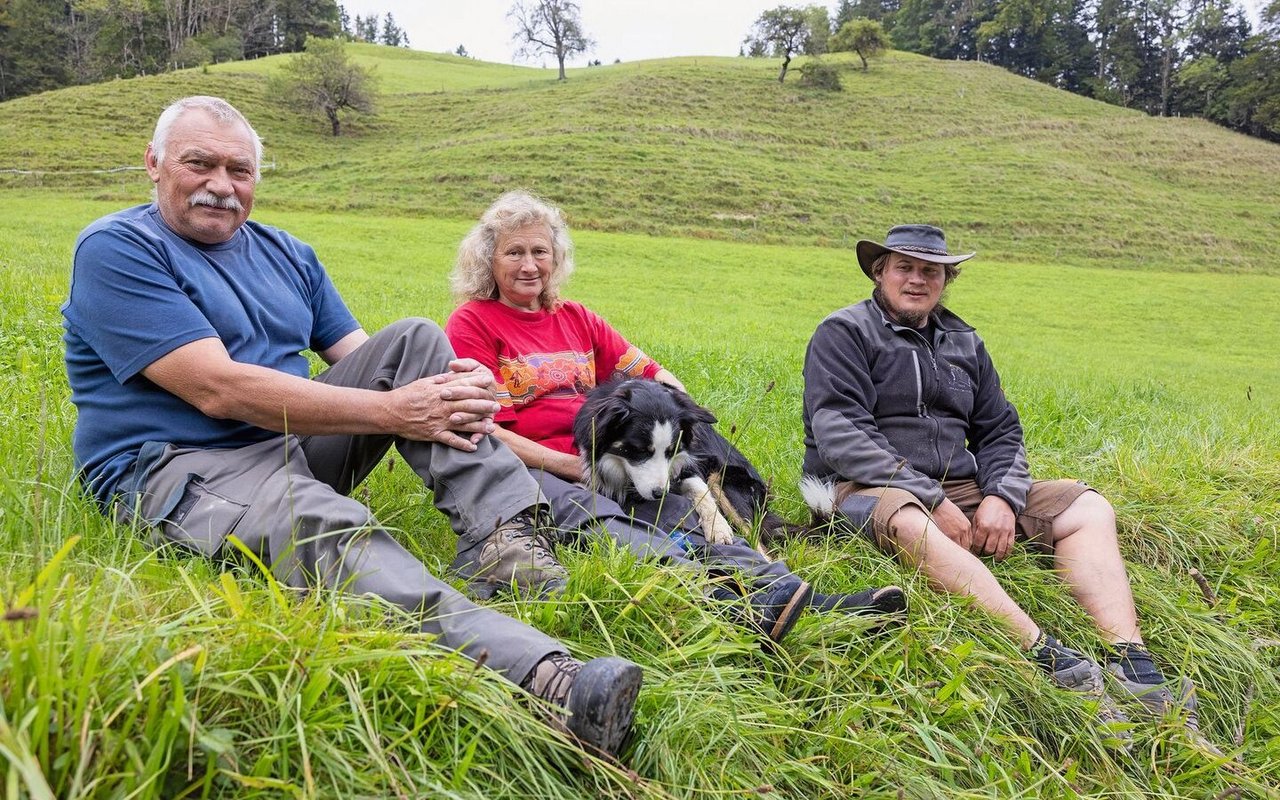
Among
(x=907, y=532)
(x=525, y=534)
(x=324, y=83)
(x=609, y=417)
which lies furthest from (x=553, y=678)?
(x=324, y=83)

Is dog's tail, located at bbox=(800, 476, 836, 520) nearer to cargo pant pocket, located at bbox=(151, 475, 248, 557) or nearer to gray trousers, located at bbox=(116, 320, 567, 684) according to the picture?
gray trousers, located at bbox=(116, 320, 567, 684)

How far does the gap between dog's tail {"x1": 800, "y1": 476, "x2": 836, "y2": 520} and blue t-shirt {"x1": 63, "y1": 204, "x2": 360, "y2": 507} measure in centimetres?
244

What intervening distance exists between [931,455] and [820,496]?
23.5 inches

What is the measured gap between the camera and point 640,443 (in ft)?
12.1

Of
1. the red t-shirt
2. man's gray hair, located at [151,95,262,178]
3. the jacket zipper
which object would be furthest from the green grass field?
man's gray hair, located at [151,95,262,178]

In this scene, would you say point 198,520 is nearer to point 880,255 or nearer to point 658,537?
point 658,537

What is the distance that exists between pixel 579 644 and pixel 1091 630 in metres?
2.38

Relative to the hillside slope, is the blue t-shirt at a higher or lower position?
lower

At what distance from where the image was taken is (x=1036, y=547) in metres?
3.86

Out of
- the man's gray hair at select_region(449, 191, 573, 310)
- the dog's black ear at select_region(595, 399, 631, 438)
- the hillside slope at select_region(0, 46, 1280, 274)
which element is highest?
the hillside slope at select_region(0, 46, 1280, 274)

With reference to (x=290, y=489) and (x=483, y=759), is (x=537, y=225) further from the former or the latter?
(x=483, y=759)

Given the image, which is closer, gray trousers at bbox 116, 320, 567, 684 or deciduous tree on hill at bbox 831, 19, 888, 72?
gray trousers at bbox 116, 320, 567, 684

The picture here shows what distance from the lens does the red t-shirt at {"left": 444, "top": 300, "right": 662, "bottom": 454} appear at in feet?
12.2

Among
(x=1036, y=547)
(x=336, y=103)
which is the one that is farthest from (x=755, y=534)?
(x=336, y=103)
